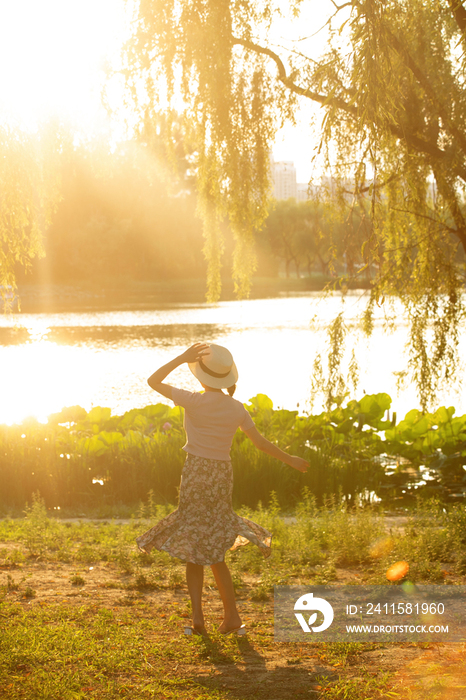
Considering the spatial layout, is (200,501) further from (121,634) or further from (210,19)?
(210,19)

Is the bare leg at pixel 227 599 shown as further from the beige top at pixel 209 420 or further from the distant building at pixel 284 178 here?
the distant building at pixel 284 178

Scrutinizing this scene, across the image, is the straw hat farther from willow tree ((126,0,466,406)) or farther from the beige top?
willow tree ((126,0,466,406))

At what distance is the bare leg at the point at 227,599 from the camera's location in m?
3.75

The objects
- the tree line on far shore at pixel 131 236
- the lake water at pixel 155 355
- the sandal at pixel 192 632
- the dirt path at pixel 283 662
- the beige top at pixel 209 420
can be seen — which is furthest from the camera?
the tree line on far shore at pixel 131 236

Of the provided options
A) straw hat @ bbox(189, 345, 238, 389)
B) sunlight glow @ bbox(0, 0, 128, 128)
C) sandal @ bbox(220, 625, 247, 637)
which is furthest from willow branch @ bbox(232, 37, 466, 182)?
sandal @ bbox(220, 625, 247, 637)

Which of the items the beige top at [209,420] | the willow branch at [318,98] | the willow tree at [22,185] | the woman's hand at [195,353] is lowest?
the beige top at [209,420]

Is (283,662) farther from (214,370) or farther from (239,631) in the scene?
(214,370)

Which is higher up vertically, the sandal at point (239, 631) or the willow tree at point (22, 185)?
the willow tree at point (22, 185)

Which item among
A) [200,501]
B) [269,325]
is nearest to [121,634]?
[200,501]

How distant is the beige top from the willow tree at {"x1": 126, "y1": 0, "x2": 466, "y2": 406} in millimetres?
2162

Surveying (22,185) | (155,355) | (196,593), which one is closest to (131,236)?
(155,355)

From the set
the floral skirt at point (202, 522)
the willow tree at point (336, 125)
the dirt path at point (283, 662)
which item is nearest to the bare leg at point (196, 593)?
the floral skirt at point (202, 522)

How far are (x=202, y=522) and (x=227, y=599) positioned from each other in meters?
0.42

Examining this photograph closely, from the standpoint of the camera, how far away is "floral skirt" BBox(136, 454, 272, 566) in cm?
377
